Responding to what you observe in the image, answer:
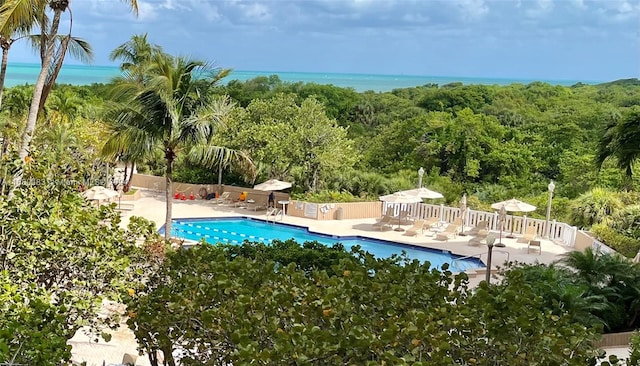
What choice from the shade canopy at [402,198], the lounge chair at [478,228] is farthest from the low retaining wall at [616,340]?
the shade canopy at [402,198]

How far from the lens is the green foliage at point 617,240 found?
16.7m

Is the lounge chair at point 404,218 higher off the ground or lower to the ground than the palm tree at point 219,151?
lower

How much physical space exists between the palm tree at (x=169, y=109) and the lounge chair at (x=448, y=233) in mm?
7714

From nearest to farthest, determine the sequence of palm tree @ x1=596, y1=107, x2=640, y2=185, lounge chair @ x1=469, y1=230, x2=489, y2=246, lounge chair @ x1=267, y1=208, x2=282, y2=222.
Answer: palm tree @ x1=596, y1=107, x2=640, y2=185 < lounge chair @ x1=469, y1=230, x2=489, y2=246 < lounge chair @ x1=267, y1=208, x2=282, y2=222

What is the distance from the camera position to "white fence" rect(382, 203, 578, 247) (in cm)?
1981

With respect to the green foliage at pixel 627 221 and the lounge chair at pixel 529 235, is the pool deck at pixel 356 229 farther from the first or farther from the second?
the green foliage at pixel 627 221

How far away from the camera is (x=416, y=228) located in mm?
20656

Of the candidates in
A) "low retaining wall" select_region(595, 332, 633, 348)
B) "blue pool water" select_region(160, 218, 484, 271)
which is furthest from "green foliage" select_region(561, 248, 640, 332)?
"blue pool water" select_region(160, 218, 484, 271)

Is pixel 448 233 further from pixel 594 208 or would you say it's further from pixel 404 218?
pixel 594 208

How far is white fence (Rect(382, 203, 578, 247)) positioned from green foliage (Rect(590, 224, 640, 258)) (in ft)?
4.02

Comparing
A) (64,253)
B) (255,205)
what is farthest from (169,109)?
(255,205)

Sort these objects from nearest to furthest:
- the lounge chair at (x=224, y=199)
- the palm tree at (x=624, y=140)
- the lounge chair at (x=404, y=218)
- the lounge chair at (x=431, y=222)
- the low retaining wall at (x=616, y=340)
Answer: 1. the low retaining wall at (x=616, y=340)
2. the palm tree at (x=624, y=140)
3. the lounge chair at (x=431, y=222)
4. the lounge chair at (x=404, y=218)
5. the lounge chair at (x=224, y=199)

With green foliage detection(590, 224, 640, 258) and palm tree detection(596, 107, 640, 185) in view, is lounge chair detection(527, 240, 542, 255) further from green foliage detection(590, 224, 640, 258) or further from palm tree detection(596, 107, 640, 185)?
palm tree detection(596, 107, 640, 185)

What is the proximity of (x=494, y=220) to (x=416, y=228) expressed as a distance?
2510mm
